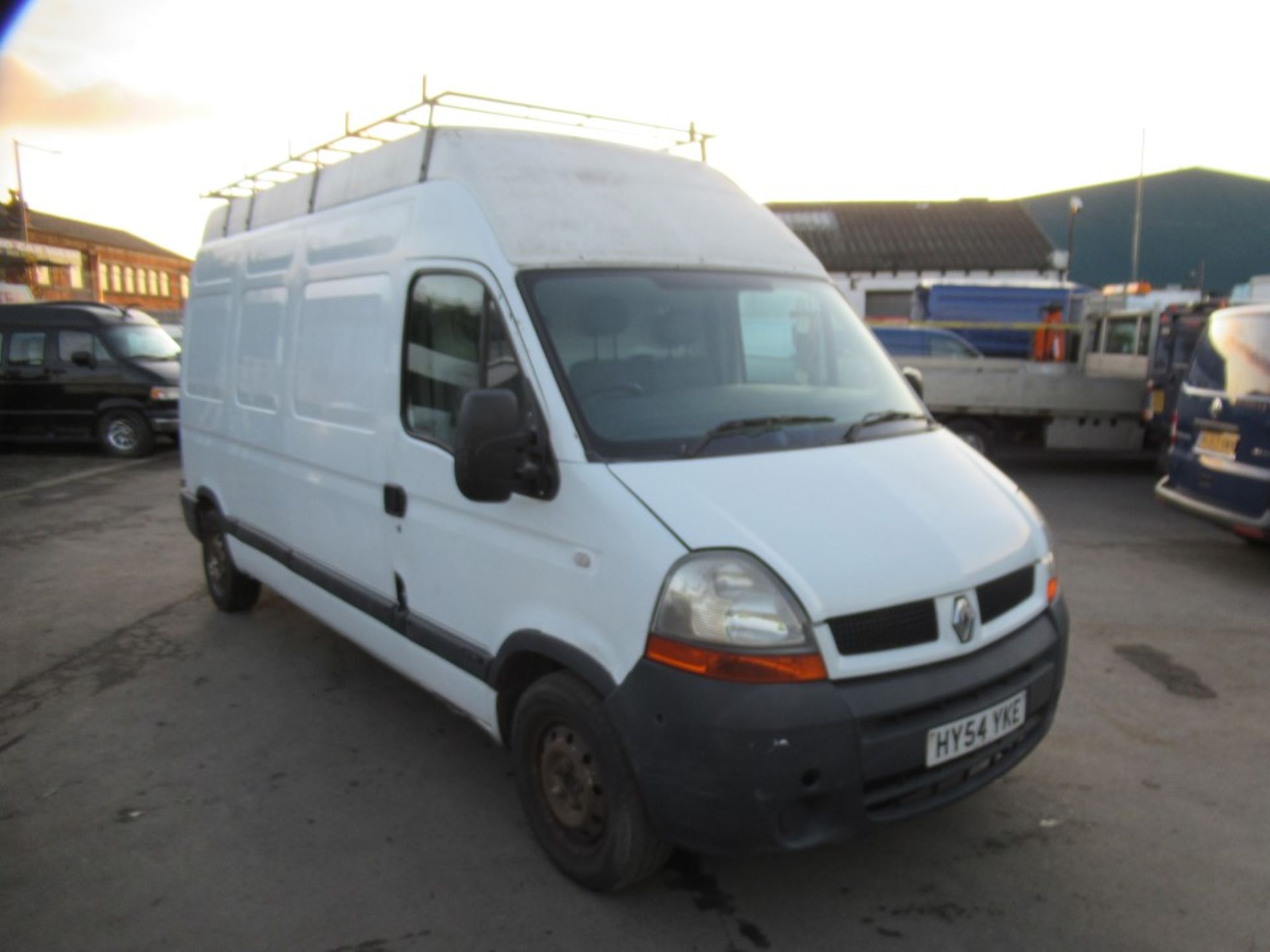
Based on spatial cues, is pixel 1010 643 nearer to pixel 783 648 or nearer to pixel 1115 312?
pixel 783 648

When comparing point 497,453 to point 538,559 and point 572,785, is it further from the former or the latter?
point 572,785

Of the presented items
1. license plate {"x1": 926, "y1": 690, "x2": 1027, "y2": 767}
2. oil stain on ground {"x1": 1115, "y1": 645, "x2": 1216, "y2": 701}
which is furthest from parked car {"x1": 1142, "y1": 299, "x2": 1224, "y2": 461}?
license plate {"x1": 926, "y1": 690, "x2": 1027, "y2": 767}

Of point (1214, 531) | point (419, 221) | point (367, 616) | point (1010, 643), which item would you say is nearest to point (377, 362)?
point (419, 221)

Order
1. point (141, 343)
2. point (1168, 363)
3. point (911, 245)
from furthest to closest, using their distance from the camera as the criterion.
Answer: point (911, 245)
point (141, 343)
point (1168, 363)

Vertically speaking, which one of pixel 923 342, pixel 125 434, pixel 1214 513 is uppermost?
pixel 923 342

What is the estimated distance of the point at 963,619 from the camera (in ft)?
9.22

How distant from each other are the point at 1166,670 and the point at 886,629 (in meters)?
3.19

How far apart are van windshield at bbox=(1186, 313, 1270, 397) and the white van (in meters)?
4.35

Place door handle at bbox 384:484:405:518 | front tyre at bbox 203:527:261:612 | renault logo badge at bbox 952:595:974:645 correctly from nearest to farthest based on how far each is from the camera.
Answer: renault logo badge at bbox 952:595:974:645 → door handle at bbox 384:484:405:518 → front tyre at bbox 203:527:261:612

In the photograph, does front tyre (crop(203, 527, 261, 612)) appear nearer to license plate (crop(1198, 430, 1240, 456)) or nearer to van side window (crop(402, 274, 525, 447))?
van side window (crop(402, 274, 525, 447))

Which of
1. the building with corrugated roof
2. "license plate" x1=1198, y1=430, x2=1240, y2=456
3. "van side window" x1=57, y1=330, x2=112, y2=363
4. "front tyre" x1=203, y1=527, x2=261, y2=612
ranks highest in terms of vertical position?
the building with corrugated roof

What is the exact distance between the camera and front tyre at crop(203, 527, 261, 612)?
5.99 meters

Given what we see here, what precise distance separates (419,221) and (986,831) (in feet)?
9.96

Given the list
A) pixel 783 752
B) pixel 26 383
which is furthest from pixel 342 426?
pixel 26 383
